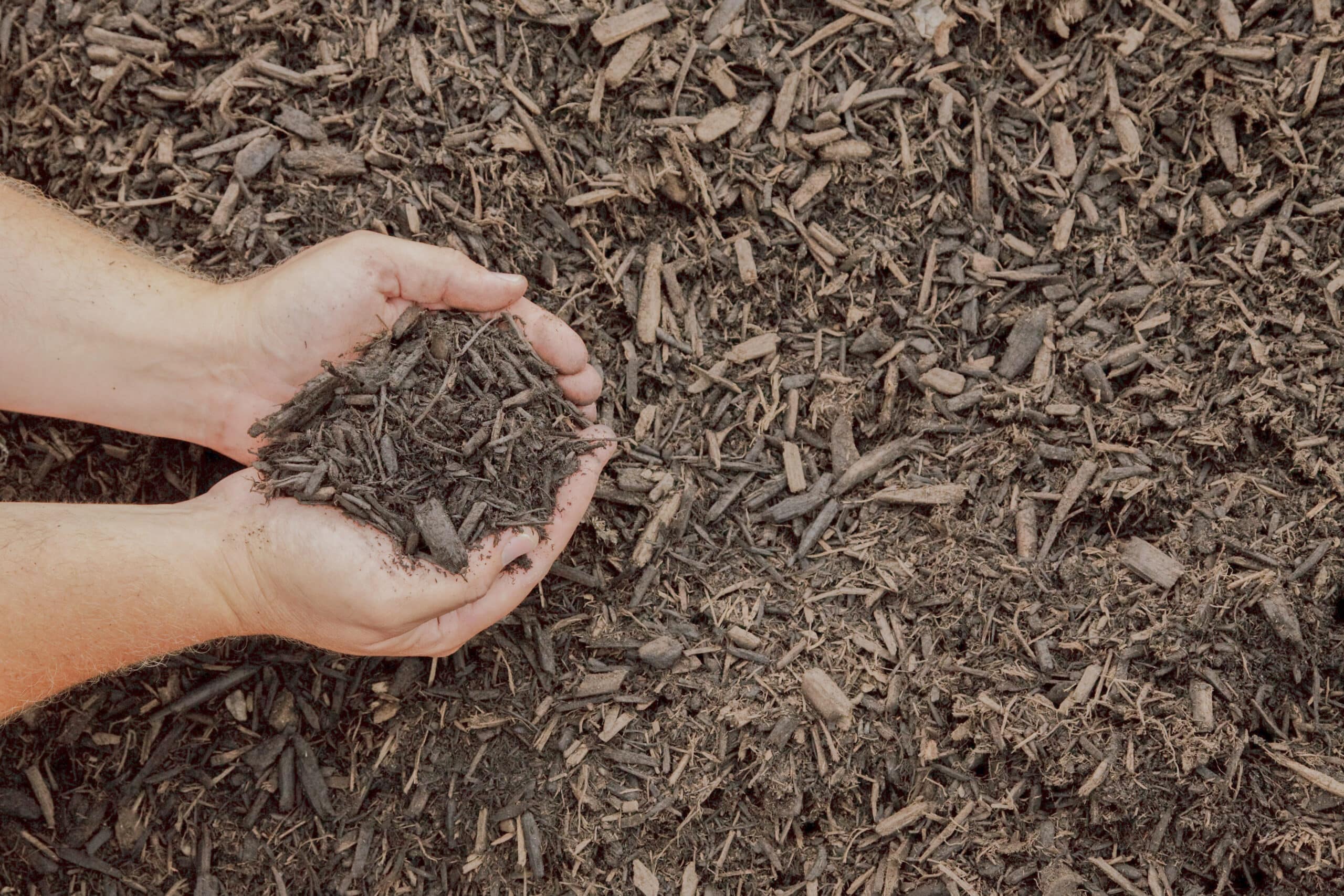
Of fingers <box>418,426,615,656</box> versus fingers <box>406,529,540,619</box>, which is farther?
fingers <box>418,426,615,656</box>

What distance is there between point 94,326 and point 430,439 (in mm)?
947

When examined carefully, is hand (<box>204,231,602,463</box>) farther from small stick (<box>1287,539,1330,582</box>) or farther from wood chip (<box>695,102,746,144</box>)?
small stick (<box>1287,539,1330,582</box>)

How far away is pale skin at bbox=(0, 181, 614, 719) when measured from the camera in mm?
2164

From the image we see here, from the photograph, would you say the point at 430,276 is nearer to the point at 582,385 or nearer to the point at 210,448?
the point at 582,385

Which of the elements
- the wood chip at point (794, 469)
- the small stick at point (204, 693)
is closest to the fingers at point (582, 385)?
the wood chip at point (794, 469)

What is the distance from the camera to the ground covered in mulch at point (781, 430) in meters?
2.45

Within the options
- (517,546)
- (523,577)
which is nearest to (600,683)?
(523,577)

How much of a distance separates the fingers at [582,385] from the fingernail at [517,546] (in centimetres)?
39

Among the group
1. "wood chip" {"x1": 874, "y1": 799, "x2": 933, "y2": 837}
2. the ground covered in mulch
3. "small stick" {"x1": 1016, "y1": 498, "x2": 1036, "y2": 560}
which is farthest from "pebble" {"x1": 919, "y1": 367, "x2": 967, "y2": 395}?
"wood chip" {"x1": 874, "y1": 799, "x2": 933, "y2": 837}

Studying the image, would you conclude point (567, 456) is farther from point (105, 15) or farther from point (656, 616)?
point (105, 15)

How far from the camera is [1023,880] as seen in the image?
2.43 meters

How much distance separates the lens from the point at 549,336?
2385mm

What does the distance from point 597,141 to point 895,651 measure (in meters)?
1.55

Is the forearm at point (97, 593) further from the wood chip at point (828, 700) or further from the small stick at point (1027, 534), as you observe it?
the small stick at point (1027, 534)
